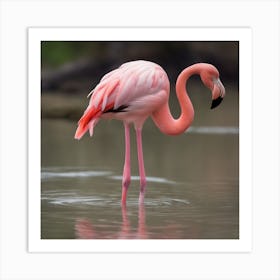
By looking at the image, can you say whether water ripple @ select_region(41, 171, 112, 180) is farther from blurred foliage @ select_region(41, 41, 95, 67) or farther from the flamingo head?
blurred foliage @ select_region(41, 41, 95, 67)

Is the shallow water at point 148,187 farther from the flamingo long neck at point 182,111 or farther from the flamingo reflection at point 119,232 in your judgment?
the flamingo long neck at point 182,111

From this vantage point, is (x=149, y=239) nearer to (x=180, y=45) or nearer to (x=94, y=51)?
(x=180, y=45)

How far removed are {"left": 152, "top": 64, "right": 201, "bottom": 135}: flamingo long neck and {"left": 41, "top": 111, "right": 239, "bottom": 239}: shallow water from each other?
66cm

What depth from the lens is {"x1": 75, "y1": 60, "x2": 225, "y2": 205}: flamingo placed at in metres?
8.08

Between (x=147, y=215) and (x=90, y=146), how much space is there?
4651 millimetres

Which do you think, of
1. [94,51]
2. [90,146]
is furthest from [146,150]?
[94,51]

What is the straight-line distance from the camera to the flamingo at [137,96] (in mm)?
8078

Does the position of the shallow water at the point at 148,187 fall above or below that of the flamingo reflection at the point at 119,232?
above

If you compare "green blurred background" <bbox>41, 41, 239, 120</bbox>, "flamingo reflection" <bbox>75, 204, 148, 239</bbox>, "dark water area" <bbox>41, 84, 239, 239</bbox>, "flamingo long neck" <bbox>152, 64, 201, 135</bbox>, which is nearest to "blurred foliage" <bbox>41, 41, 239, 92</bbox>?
"green blurred background" <bbox>41, 41, 239, 120</bbox>

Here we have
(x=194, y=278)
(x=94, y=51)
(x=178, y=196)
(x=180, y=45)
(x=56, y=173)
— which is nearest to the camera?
(x=194, y=278)

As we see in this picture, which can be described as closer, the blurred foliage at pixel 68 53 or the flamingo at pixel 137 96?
the flamingo at pixel 137 96
